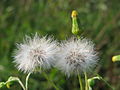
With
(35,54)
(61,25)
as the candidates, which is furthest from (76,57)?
(61,25)

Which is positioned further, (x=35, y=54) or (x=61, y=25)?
(x=61, y=25)

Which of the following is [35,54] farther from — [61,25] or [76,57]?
[61,25]

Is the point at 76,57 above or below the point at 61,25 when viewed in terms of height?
below

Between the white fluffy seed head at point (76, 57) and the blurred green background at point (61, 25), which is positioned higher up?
the blurred green background at point (61, 25)

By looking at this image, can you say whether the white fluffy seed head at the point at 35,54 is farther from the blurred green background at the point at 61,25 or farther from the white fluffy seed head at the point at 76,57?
the blurred green background at the point at 61,25

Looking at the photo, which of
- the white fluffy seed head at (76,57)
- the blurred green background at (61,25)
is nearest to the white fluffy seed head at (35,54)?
the white fluffy seed head at (76,57)

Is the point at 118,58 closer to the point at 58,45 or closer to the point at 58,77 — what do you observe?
the point at 58,45

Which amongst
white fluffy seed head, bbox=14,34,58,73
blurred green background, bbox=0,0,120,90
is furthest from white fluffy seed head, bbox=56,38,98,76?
blurred green background, bbox=0,0,120,90
